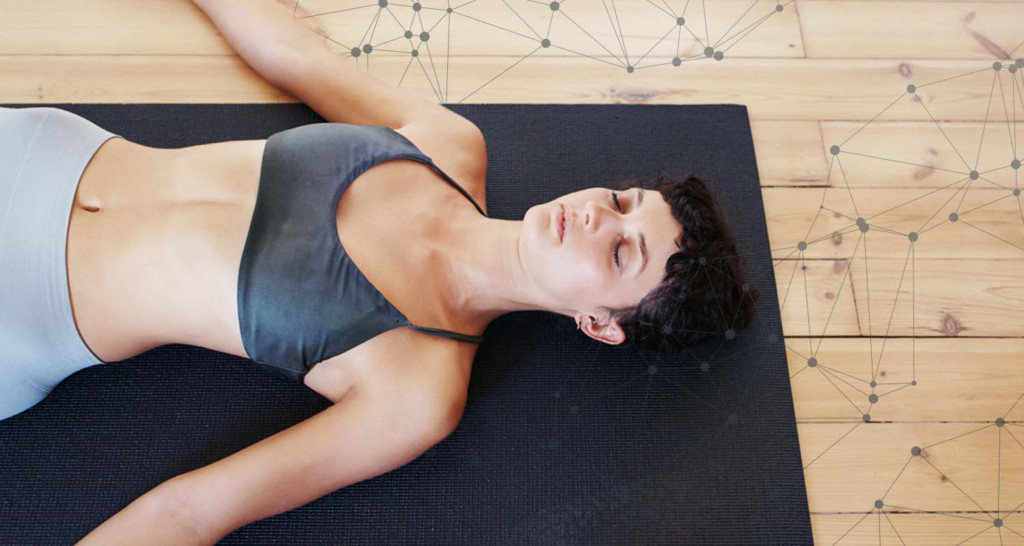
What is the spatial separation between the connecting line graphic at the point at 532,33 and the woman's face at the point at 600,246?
615 millimetres

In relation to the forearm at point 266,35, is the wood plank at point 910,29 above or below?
above

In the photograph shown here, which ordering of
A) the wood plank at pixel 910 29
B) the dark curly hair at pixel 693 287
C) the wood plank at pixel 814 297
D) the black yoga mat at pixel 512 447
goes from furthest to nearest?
the wood plank at pixel 910 29 → the wood plank at pixel 814 297 → the black yoga mat at pixel 512 447 → the dark curly hair at pixel 693 287

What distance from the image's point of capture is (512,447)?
1416 millimetres

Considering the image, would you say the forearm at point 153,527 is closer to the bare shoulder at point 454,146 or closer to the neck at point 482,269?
the neck at point 482,269

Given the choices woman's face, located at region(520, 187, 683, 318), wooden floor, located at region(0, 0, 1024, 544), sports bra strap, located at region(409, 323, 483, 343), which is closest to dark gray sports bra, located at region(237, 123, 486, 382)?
sports bra strap, located at region(409, 323, 483, 343)

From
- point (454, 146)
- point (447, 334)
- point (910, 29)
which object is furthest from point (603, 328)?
point (910, 29)

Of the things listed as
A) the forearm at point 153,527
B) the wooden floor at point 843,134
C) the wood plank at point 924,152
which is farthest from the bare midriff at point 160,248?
the wood plank at point 924,152

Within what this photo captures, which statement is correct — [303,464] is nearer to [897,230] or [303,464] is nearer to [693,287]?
[693,287]

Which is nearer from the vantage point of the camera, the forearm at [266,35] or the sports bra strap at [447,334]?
the sports bra strap at [447,334]

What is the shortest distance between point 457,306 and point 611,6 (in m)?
0.98

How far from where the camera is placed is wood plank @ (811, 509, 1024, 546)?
4.65 ft

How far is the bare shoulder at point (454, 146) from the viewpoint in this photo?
1400 millimetres
